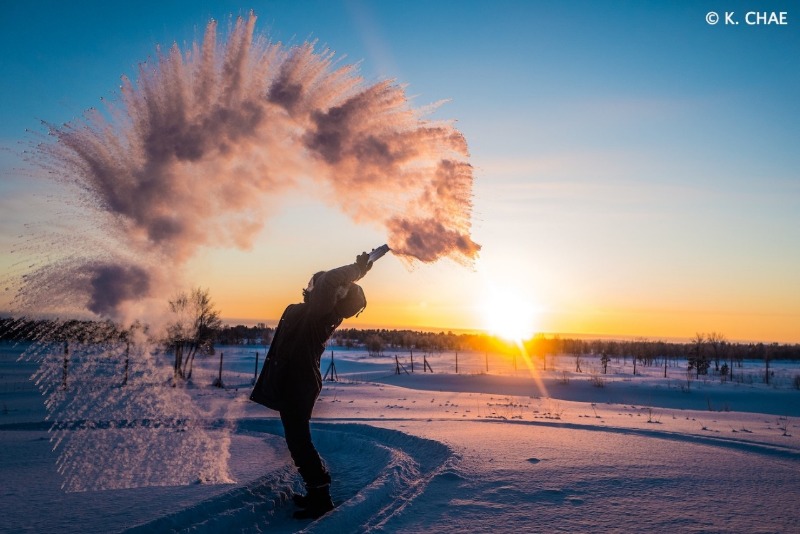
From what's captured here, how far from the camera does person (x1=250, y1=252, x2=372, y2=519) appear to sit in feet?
16.1

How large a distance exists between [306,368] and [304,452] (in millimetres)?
798

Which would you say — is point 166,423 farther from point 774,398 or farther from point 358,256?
point 774,398

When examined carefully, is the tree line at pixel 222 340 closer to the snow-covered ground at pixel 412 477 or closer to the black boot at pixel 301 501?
the snow-covered ground at pixel 412 477

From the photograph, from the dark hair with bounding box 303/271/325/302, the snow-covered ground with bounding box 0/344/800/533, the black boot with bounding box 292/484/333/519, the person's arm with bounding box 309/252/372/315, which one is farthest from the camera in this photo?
the dark hair with bounding box 303/271/325/302

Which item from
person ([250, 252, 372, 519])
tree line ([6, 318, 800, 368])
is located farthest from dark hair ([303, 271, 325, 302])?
tree line ([6, 318, 800, 368])

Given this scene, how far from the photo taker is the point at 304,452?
Answer: 16.4 feet

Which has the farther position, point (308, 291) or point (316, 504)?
point (308, 291)

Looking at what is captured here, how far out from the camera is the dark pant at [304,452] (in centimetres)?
489

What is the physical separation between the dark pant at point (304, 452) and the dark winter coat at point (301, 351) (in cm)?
8

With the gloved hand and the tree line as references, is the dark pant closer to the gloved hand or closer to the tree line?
the gloved hand

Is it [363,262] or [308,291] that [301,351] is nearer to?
[308,291]

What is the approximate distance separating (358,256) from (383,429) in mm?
4688

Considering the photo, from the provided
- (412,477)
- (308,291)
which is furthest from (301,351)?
(412,477)

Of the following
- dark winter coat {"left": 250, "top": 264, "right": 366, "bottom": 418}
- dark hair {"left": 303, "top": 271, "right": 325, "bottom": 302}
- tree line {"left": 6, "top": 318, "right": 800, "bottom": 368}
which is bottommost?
tree line {"left": 6, "top": 318, "right": 800, "bottom": 368}
